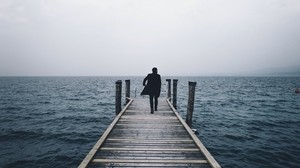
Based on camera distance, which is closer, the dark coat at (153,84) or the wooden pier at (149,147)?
the wooden pier at (149,147)

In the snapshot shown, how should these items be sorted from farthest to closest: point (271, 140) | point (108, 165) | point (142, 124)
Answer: point (271, 140) → point (142, 124) → point (108, 165)

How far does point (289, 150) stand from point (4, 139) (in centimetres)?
1512

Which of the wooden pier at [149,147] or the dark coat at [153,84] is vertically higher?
the dark coat at [153,84]

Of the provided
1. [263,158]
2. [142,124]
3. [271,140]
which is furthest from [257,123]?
[142,124]

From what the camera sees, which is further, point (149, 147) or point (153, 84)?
point (153, 84)

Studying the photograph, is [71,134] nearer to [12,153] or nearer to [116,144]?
[12,153]

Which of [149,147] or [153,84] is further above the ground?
[153,84]

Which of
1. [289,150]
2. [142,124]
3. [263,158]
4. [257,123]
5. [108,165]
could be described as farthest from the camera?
[257,123]

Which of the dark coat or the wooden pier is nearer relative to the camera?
the wooden pier

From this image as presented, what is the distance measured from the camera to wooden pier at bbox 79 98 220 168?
14.7 feet

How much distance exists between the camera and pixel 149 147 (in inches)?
213

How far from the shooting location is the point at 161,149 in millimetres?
5242

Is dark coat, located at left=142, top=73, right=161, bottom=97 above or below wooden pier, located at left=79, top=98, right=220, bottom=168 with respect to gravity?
above

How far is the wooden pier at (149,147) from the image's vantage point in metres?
4.47
